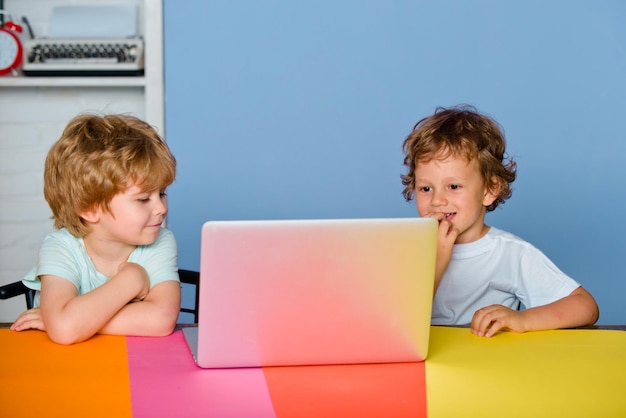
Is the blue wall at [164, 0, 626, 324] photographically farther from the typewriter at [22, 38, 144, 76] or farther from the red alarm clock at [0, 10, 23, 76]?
the red alarm clock at [0, 10, 23, 76]

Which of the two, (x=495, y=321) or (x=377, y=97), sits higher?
(x=377, y=97)

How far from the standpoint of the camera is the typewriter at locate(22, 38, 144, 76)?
8.69ft

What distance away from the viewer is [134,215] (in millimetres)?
1400

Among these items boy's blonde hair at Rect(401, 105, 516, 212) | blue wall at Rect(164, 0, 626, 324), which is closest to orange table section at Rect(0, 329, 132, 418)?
boy's blonde hair at Rect(401, 105, 516, 212)

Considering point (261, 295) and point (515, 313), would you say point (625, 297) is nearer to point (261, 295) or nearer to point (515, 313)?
point (515, 313)

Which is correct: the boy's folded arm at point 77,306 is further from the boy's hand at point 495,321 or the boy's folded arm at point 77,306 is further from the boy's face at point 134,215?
the boy's hand at point 495,321

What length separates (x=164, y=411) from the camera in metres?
0.94

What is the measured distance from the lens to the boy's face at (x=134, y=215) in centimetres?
140

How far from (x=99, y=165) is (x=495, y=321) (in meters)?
0.74

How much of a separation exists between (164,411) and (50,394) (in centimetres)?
16

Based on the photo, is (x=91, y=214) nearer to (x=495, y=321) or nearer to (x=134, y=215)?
(x=134, y=215)

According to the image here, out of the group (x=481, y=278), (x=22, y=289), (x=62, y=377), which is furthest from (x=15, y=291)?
(x=481, y=278)

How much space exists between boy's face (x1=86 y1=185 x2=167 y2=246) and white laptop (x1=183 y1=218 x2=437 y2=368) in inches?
16.0

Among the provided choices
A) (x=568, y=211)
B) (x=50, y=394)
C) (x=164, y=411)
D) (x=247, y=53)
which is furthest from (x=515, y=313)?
(x=247, y=53)
